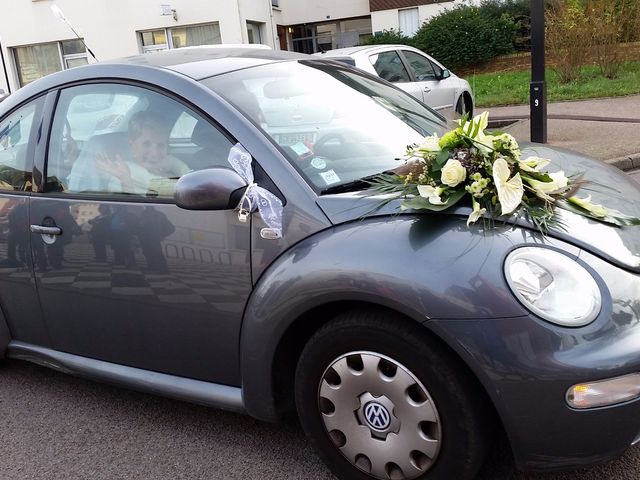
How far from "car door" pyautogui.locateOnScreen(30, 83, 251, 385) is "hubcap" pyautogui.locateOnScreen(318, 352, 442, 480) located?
48 centimetres

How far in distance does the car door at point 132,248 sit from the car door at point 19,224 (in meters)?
0.08

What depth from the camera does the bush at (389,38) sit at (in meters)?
25.6

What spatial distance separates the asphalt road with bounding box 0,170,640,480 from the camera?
2641mm

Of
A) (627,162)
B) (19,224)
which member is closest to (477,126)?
(19,224)

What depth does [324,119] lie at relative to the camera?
2.88 metres

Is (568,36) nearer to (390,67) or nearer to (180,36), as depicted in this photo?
(390,67)

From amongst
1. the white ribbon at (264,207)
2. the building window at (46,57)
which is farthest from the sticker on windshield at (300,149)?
the building window at (46,57)

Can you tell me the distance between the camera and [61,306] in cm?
305

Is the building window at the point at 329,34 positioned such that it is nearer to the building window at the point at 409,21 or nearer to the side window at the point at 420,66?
the building window at the point at 409,21

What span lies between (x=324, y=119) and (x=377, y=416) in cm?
→ 129

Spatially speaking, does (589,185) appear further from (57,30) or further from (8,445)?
(57,30)

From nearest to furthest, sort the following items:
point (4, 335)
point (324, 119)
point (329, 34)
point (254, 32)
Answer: point (324, 119) → point (4, 335) → point (254, 32) → point (329, 34)

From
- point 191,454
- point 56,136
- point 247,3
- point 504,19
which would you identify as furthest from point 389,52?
point 504,19

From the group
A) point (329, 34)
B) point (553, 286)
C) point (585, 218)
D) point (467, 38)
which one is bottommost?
point (553, 286)
